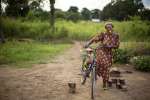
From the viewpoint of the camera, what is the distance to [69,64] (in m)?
15.5

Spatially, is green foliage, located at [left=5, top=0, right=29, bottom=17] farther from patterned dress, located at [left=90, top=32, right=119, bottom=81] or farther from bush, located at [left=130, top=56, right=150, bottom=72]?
patterned dress, located at [left=90, top=32, right=119, bottom=81]

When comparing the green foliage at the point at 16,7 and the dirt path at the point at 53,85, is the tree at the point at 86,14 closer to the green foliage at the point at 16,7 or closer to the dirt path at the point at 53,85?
the green foliage at the point at 16,7

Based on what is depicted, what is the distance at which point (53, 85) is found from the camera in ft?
33.6

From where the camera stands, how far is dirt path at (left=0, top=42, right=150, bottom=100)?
28.7 feet

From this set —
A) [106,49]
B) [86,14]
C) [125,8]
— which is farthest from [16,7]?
[86,14]

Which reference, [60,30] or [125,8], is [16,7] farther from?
[125,8]

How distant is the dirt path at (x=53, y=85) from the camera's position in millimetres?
8738

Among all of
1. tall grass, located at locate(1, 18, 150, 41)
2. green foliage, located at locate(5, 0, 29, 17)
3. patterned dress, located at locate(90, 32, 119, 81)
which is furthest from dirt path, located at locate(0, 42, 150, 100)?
green foliage, located at locate(5, 0, 29, 17)

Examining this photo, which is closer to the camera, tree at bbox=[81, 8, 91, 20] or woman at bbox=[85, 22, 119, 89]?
woman at bbox=[85, 22, 119, 89]

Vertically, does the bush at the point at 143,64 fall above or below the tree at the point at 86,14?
below

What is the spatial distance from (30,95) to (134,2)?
49.9 m

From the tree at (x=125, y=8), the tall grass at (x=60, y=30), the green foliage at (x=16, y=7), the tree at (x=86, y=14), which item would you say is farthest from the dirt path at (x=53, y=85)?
the tree at (x=86, y=14)

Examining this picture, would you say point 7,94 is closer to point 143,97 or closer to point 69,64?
point 143,97

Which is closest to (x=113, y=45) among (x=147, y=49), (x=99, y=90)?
(x=99, y=90)
